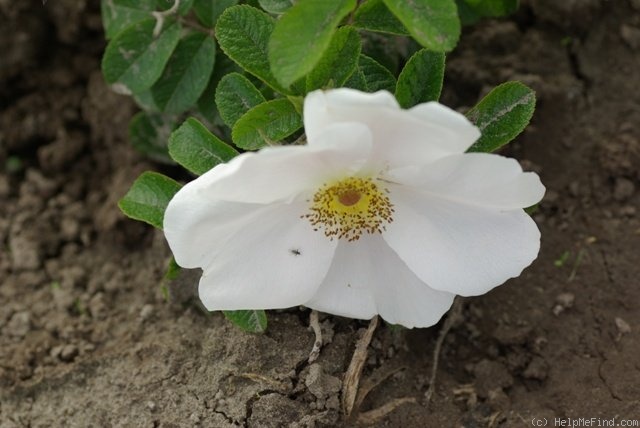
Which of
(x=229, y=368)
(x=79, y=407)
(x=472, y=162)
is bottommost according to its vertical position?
(x=79, y=407)

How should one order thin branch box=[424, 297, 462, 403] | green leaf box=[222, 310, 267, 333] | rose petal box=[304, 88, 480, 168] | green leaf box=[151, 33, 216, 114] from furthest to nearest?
1. green leaf box=[151, 33, 216, 114]
2. thin branch box=[424, 297, 462, 403]
3. green leaf box=[222, 310, 267, 333]
4. rose petal box=[304, 88, 480, 168]

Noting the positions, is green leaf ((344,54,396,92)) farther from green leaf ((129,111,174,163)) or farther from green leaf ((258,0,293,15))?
green leaf ((129,111,174,163))

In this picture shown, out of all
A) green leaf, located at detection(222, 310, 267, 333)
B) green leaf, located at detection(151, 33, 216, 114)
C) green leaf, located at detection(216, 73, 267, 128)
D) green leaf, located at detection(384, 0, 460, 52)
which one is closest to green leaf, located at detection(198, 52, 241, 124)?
green leaf, located at detection(151, 33, 216, 114)

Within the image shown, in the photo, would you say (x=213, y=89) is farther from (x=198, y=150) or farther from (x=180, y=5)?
(x=198, y=150)

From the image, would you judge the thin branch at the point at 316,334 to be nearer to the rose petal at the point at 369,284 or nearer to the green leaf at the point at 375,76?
the rose petal at the point at 369,284

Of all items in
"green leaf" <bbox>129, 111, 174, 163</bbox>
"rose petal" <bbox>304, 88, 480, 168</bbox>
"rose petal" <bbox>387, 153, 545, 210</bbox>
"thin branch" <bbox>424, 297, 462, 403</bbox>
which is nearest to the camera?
"rose petal" <bbox>304, 88, 480, 168</bbox>

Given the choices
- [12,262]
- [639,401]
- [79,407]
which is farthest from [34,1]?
[639,401]

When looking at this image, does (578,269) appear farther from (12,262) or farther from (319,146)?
(12,262)
